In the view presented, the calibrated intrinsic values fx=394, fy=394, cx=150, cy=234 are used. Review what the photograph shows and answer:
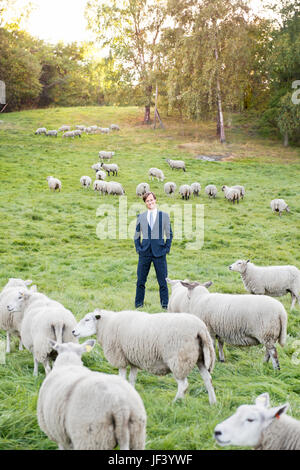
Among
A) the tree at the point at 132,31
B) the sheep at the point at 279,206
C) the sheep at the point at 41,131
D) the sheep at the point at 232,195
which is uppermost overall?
the tree at the point at 132,31

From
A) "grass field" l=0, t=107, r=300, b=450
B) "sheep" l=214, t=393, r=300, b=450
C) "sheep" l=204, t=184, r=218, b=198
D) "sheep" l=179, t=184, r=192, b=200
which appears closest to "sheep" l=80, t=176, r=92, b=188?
"grass field" l=0, t=107, r=300, b=450

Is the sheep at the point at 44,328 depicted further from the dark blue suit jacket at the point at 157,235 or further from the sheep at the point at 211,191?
the sheep at the point at 211,191

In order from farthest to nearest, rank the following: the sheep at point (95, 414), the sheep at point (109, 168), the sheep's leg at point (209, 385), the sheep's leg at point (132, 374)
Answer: the sheep at point (109, 168)
the sheep's leg at point (132, 374)
the sheep's leg at point (209, 385)
the sheep at point (95, 414)

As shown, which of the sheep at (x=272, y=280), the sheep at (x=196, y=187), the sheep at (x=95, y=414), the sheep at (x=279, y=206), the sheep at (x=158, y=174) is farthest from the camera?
the sheep at (x=158, y=174)

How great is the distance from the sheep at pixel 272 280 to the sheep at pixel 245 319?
9.05 feet

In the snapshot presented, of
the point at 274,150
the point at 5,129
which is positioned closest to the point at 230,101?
the point at 274,150

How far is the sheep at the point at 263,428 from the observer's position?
8.96ft

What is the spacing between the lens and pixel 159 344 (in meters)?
4.08

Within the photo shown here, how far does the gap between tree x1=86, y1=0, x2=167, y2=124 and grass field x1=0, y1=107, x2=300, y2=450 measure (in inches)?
202

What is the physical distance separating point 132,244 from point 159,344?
8.86 meters

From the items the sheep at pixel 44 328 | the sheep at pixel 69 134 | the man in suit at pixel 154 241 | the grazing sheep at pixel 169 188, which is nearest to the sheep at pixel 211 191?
the grazing sheep at pixel 169 188

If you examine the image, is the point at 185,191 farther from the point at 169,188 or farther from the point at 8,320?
the point at 8,320

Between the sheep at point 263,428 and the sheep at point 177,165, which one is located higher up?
the sheep at point 177,165

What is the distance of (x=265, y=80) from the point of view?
110 feet
